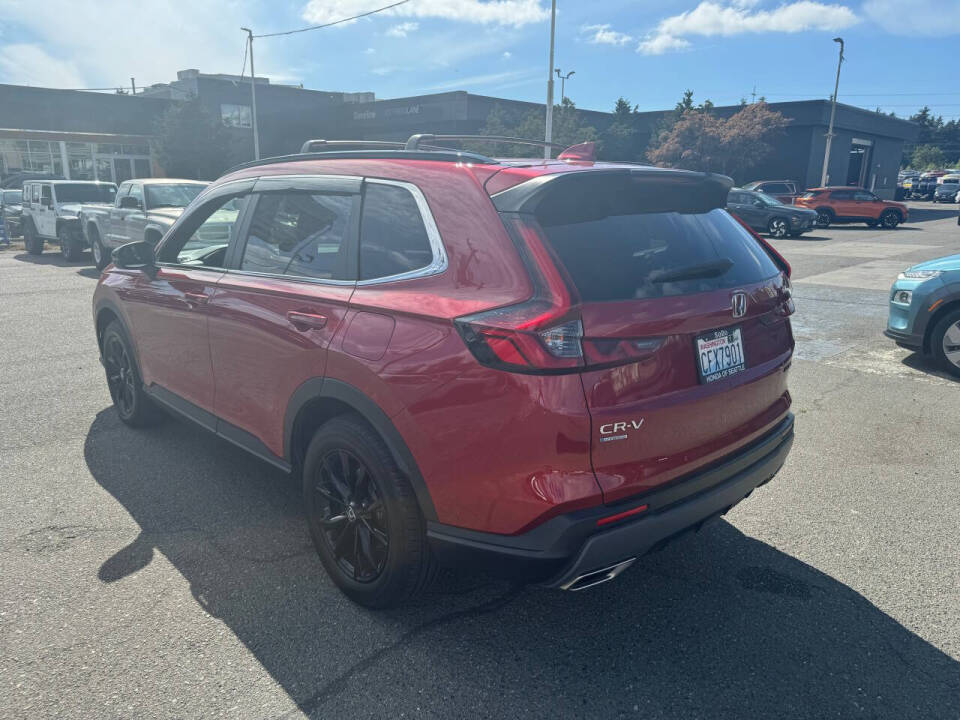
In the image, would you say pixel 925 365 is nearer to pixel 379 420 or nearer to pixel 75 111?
pixel 379 420

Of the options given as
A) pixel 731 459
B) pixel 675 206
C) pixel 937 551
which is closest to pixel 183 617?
pixel 731 459

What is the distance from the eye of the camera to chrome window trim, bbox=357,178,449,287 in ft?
8.38

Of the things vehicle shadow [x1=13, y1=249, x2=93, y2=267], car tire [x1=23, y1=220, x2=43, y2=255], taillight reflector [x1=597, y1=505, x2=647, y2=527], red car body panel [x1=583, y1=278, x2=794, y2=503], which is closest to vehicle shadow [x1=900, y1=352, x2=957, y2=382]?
red car body panel [x1=583, y1=278, x2=794, y2=503]

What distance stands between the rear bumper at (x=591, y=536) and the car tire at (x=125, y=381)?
10.5 feet

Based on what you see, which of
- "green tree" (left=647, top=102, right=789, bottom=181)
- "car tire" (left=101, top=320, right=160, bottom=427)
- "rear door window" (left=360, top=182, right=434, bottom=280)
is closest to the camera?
"rear door window" (left=360, top=182, right=434, bottom=280)

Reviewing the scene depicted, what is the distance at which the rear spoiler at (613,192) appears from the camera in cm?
241

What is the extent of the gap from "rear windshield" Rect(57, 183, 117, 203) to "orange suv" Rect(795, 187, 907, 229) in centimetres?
2563

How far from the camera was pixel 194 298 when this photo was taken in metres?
3.83

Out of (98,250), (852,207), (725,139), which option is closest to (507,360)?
(98,250)

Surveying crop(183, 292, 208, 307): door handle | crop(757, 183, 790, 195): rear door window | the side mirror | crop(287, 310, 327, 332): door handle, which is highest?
crop(757, 183, 790, 195): rear door window

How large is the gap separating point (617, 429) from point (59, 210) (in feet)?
59.8

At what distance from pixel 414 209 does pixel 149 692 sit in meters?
2.00

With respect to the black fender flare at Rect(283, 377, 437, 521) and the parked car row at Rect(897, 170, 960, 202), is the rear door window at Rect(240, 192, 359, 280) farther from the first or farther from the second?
the parked car row at Rect(897, 170, 960, 202)

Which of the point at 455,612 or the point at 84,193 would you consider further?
the point at 84,193
